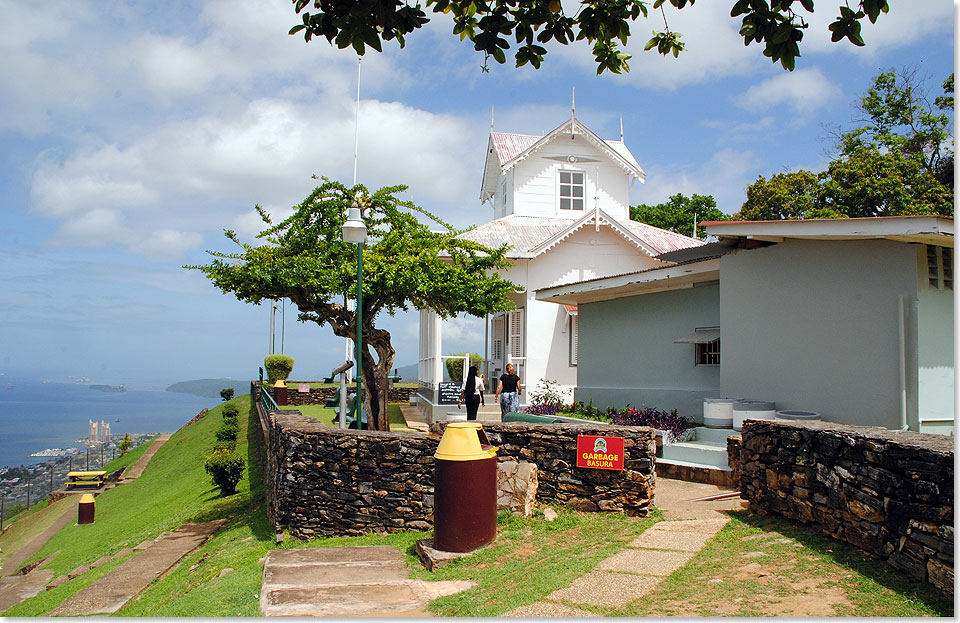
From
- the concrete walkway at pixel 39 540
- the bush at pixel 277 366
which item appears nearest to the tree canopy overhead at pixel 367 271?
the concrete walkway at pixel 39 540

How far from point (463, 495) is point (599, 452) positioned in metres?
2.22

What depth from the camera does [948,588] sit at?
4.62 m

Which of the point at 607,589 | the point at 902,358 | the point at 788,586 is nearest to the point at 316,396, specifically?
the point at 902,358

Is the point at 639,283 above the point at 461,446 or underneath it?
above

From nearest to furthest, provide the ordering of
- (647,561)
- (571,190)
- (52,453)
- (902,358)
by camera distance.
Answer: (647,561)
(902,358)
(571,190)
(52,453)

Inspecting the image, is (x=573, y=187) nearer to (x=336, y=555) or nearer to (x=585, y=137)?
(x=585, y=137)

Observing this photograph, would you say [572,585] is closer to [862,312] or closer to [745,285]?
[862,312]

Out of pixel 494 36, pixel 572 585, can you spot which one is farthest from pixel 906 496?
pixel 494 36

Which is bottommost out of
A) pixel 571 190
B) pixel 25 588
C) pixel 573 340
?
pixel 25 588

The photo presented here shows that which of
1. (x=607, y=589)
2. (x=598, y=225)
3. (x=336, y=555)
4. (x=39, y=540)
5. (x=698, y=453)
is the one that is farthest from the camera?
(x=598, y=225)

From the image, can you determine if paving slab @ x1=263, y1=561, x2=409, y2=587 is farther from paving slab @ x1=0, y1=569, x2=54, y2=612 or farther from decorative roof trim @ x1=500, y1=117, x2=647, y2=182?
decorative roof trim @ x1=500, y1=117, x2=647, y2=182

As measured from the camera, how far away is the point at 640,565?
20.1 feet

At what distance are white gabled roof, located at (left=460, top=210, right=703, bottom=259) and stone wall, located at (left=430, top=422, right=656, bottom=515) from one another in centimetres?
1183

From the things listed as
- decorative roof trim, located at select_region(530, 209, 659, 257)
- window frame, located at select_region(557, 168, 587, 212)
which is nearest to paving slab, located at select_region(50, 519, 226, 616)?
decorative roof trim, located at select_region(530, 209, 659, 257)
